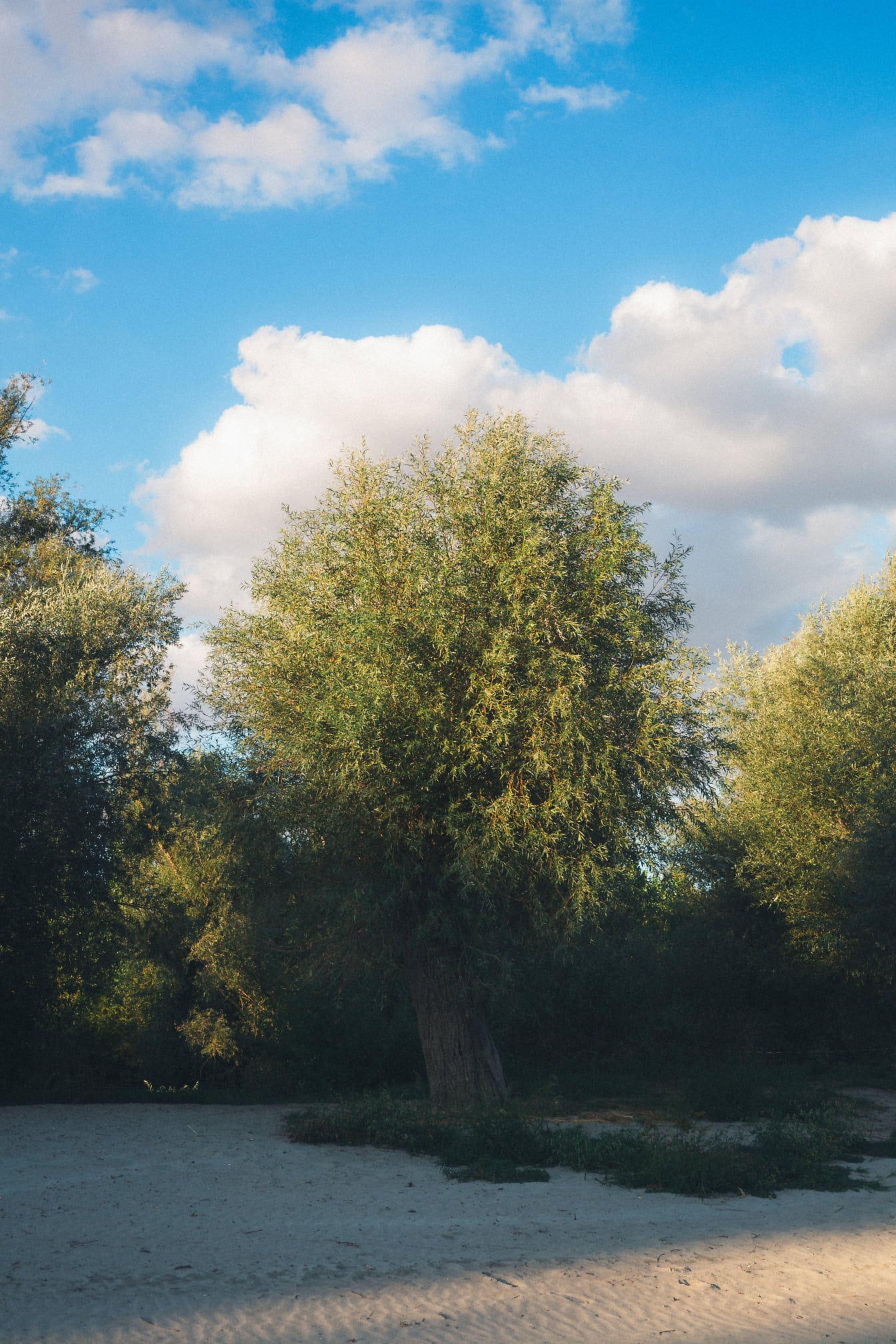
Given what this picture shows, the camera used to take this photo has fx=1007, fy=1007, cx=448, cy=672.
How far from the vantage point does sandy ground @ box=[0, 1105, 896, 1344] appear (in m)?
6.08

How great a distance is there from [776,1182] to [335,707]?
8.08 metres

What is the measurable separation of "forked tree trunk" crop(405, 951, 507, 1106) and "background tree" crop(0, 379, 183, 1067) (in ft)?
18.1

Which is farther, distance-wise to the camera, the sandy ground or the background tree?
the background tree

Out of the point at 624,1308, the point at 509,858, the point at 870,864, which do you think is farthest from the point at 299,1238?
the point at 870,864

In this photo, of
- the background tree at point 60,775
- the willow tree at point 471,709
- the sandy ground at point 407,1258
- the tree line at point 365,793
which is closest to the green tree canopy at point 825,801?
the tree line at point 365,793

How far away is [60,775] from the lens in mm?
15820

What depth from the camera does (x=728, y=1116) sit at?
16.6 metres

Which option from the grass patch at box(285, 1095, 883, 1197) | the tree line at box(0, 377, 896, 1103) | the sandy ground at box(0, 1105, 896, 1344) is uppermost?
the tree line at box(0, 377, 896, 1103)

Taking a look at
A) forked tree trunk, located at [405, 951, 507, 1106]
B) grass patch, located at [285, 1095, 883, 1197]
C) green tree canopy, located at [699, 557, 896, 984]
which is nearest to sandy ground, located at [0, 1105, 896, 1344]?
grass patch, located at [285, 1095, 883, 1197]

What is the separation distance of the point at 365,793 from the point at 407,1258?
7.53m

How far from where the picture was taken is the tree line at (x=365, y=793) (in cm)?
1442

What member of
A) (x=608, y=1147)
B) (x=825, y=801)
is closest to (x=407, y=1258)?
(x=608, y=1147)

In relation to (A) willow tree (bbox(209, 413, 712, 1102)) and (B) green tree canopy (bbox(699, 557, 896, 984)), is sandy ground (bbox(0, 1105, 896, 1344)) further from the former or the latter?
(B) green tree canopy (bbox(699, 557, 896, 984))

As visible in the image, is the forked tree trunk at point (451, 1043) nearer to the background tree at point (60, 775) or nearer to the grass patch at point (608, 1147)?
the grass patch at point (608, 1147)
